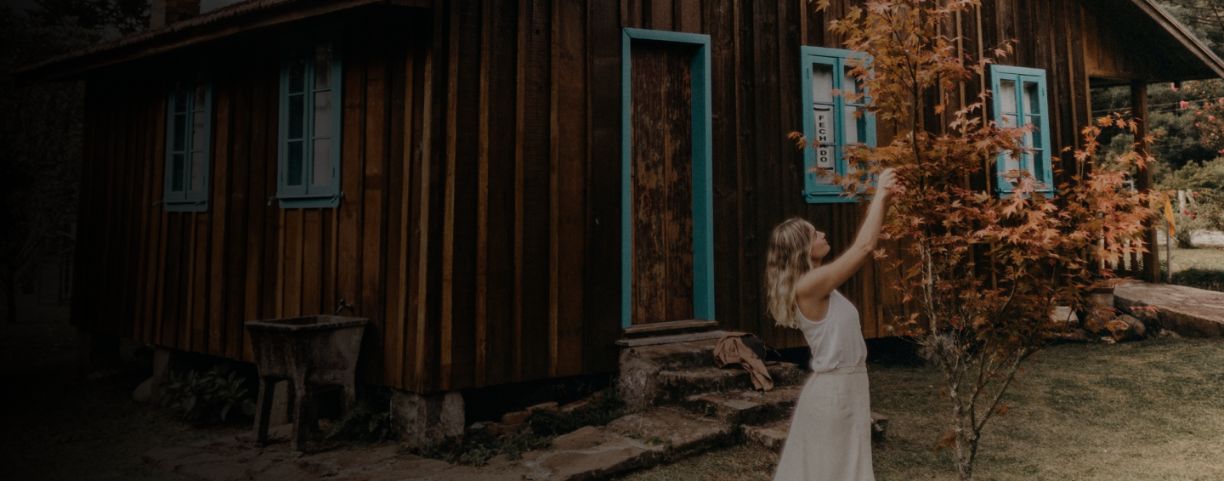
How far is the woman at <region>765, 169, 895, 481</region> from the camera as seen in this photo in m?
3.42

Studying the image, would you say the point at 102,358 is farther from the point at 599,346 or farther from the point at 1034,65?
the point at 1034,65

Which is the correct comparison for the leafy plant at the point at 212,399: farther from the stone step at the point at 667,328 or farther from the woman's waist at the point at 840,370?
the woman's waist at the point at 840,370

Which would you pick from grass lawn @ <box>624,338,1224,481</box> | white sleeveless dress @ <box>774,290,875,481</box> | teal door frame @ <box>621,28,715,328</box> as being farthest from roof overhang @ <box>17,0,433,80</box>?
grass lawn @ <box>624,338,1224,481</box>

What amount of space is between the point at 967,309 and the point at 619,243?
2.93m

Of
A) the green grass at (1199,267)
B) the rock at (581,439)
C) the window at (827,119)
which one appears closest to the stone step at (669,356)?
the rock at (581,439)

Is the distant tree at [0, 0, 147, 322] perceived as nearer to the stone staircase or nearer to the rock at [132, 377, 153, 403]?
the rock at [132, 377, 153, 403]

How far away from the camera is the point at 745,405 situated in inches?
223

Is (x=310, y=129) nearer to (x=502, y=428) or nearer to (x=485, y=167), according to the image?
(x=485, y=167)

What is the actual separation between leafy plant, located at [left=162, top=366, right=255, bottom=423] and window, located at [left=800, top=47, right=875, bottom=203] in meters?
5.69

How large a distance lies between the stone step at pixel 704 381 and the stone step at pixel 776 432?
1.76ft

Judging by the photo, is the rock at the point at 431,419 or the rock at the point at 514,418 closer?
the rock at the point at 431,419

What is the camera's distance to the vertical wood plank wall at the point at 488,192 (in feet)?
19.7

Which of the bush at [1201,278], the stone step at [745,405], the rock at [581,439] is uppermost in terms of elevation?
the bush at [1201,278]

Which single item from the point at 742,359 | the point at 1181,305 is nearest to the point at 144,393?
the point at 742,359
